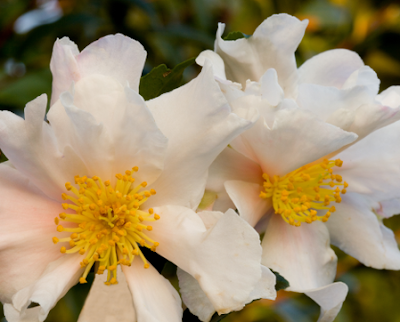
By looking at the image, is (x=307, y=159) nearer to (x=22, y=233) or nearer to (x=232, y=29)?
(x=22, y=233)

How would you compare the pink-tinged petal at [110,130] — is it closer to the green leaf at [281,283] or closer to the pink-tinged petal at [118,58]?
the pink-tinged petal at [118,58]

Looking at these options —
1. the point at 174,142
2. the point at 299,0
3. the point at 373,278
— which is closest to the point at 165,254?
the point at 174,142

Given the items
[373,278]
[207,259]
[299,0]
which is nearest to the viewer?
[207,259]

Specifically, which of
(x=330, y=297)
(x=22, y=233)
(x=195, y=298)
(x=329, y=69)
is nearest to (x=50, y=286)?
(x=22, y=233)

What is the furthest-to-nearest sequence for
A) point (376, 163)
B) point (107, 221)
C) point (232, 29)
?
point (232, 29)
point (376, 163)
point (107, 221)

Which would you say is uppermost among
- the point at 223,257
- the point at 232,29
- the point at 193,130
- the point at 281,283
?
the point at 193,130

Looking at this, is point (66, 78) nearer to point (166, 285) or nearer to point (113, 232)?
point (113, 232)
